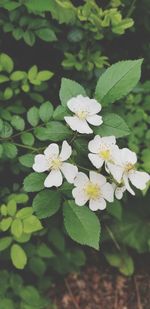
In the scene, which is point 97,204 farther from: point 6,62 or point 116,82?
point 6,62

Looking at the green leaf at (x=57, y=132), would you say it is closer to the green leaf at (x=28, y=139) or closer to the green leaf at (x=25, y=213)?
the green leaf at (x=28, y=139)

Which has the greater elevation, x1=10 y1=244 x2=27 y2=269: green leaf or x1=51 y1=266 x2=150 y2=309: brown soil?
x1=10 y1=244 x2=27 y2=269: green leaf

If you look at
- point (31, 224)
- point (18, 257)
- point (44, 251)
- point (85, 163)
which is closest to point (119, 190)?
point (85, 163)

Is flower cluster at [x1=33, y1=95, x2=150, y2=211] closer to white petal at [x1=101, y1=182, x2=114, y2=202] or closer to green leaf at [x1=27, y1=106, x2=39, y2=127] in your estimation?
white petal at [x1=101, y1=182, x2=114, y2=202]

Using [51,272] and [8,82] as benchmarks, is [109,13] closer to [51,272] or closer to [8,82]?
[8,82]

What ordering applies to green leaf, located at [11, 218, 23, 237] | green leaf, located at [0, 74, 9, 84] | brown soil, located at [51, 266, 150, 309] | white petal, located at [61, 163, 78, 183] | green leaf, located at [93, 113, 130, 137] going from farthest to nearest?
brown soil, located at [51, 266, 150, 309], green leaf, located at [0, 74, 9, 84], green leaf, located at [11, 218, 23, 237], green leaf, located at [93, 113, 130, 137], white petal, located at [61, 163, 78, 183]

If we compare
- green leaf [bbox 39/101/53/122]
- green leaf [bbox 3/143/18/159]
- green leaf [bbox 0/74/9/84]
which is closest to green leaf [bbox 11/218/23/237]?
green leaf [bbox 3/143/18/159]
